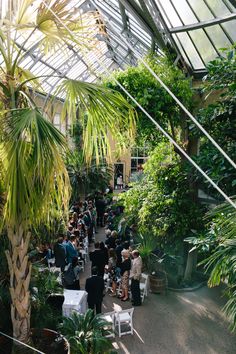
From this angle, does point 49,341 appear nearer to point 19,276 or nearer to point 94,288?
point 19,276

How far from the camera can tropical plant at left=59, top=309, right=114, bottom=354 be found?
15.6 ft

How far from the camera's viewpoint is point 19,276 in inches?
148

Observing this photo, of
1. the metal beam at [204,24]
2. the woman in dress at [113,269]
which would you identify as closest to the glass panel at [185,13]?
the metal beam at [204,24]

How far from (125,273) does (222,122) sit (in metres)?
3.66

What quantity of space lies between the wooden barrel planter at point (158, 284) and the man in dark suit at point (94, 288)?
187cm

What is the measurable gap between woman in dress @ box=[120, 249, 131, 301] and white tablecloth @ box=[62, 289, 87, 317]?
1.17 metres

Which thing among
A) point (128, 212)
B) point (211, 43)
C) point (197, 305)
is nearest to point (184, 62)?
point (211, 43)

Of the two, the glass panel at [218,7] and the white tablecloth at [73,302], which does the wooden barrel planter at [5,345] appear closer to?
the white tablecloth at [73,302]

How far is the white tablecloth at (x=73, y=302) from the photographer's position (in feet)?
19.3

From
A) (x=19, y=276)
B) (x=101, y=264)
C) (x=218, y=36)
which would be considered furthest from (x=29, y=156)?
(x=218, y=36)

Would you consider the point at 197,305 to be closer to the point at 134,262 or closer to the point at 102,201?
the point at 134,262

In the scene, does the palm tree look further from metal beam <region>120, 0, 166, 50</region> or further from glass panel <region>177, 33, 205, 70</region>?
glass panel <region>177, 33, 205, 70</region>

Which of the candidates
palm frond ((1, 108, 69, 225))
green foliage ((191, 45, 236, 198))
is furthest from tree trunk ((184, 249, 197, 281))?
palm frond ((1, 108, 69, 225))

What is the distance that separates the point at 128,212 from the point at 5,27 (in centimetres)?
608
